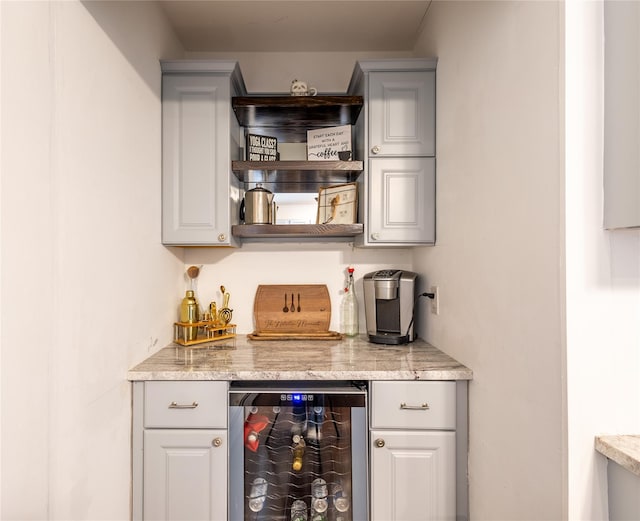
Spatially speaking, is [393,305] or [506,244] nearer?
[506,244]

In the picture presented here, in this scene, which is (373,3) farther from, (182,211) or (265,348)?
(265,348)

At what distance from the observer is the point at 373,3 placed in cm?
196

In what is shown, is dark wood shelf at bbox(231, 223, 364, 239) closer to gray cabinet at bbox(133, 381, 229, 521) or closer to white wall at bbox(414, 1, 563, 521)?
white wall at bbox(414, 1, 563, 521)

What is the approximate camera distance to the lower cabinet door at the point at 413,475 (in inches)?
63.2

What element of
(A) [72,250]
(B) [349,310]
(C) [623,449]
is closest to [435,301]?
(B) [349,310]

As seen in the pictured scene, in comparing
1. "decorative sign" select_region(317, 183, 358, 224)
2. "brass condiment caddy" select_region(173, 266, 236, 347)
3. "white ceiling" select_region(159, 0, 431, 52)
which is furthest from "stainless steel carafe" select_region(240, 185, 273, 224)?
"white ceiling" select_region(159, 0, 431, 52)

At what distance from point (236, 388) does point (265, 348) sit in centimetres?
40

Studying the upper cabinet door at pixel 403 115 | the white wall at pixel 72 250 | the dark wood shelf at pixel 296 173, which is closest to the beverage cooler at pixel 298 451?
the white wall at pixel 72 250

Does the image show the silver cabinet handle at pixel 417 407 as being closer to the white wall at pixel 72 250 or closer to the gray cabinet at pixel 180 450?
the gray cabinet at pixel 180 450

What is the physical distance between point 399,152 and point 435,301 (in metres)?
0.74

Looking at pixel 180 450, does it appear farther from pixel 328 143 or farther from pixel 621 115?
pixel 621 115

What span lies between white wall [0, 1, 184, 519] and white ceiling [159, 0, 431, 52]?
0.39 m

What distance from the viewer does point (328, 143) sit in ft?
7.14

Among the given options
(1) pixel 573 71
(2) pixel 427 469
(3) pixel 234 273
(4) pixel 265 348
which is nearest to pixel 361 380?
(2) pixel 427 469
